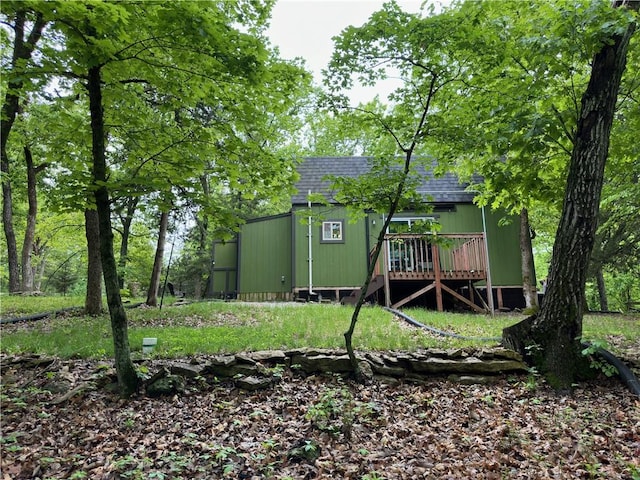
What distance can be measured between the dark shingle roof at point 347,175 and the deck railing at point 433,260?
259 cm

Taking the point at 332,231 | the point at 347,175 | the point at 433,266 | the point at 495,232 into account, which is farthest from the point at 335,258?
the point at 495,232

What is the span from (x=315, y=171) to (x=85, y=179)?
11981 mm

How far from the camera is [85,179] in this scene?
3.69 metres

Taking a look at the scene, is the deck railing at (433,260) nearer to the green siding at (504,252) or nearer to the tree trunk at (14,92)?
the green siding at (504,252)

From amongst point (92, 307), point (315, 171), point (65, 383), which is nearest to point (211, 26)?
point (65, 383)

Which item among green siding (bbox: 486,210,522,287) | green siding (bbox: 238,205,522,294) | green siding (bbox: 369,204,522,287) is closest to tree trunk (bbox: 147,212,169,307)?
green siding (bbox: 238,205,522,294)

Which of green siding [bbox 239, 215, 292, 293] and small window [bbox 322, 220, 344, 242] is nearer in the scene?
small window [bbox 322, 220, 344, 242]

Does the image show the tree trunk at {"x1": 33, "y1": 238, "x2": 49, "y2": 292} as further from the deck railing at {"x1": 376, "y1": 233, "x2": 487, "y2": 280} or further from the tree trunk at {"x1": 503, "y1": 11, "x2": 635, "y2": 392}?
the tree trunk at {"x1": 503, "y1": 11, "x2": 635, "y2": 392}

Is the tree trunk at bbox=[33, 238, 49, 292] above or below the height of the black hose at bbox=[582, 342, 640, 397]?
above

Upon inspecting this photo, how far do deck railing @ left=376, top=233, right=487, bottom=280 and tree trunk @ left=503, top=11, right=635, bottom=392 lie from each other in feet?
18.3

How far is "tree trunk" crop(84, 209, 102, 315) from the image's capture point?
7859 mm

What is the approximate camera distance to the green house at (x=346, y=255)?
11.7m

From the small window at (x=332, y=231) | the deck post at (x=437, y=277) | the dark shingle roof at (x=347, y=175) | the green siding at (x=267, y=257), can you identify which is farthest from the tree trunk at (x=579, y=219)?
the green siding at (x=267, y=257)

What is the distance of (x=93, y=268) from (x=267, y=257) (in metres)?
6.86
